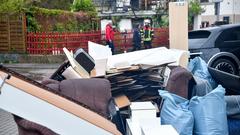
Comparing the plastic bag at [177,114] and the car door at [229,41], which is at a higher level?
the car door at [229,41]

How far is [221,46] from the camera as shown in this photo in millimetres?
11891

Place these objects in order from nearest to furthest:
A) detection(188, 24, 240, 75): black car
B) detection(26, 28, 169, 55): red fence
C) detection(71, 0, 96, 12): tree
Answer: detection(188, 24, 240, 75): black car, detection(26, 28, 169, 55): red fence, detection(71, 0, 96, 12): tree

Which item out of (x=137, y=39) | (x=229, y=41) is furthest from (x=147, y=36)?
(x=229, y=41)

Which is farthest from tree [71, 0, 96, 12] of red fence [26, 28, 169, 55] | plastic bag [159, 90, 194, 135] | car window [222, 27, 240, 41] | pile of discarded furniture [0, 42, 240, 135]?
plastic bag [159, 90, 194, 135]

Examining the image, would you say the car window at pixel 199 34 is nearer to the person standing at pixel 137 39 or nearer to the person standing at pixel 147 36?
the person standing at pixel 147 36

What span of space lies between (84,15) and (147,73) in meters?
16.9

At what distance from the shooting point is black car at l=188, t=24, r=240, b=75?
11344 mm

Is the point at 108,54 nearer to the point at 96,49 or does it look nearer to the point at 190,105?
the point at 96,49

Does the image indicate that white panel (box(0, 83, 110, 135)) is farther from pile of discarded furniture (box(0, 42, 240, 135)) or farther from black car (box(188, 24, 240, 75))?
black car (box(188, 24, 240, 75))

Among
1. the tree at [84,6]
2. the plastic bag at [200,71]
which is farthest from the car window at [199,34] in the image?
the tree at [84,6]

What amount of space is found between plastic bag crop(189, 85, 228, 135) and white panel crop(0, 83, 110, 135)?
3.07 meters

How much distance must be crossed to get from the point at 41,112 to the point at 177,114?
125 inches

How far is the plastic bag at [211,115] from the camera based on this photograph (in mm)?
5031

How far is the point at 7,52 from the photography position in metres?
19.8
